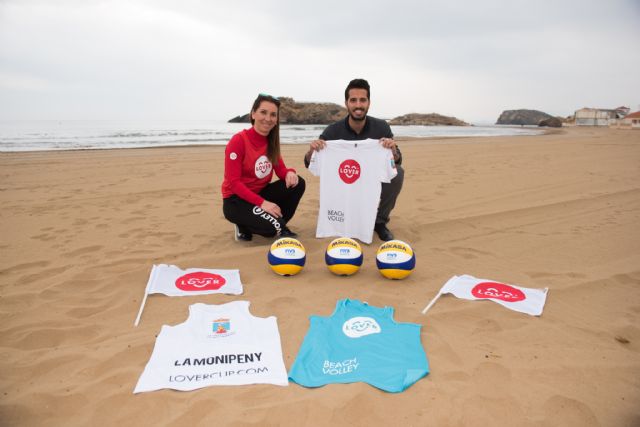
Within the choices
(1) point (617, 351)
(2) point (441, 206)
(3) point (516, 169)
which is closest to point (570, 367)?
(1) point (617, 351)

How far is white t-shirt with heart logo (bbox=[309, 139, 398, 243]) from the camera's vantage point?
4969mm

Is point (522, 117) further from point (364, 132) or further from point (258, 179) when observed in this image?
point (258, 179)

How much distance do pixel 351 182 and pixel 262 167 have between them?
45.6 inches

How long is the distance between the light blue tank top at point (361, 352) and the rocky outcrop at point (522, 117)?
111476mm

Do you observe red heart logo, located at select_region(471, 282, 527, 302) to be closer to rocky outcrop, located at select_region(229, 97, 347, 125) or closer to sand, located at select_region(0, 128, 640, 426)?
sand, located at select_region(0, 128, 640, 426)

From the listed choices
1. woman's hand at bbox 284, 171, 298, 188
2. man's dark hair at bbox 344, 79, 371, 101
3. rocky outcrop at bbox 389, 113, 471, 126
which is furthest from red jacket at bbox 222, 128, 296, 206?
rocky outcrop at bbox 389, 113, 471, 126

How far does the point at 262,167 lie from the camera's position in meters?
5.05

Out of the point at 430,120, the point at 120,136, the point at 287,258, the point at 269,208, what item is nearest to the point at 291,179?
the point at 269,208

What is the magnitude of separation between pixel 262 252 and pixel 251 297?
116 cm

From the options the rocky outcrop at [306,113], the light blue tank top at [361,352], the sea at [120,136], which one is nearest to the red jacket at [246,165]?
the light blue tank top at [361,352]

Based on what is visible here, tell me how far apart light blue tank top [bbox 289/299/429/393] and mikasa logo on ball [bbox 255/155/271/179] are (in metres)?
2.32

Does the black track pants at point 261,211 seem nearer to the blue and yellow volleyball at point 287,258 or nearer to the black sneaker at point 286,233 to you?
the black sneaker at point 286,233

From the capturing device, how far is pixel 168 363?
269 cm

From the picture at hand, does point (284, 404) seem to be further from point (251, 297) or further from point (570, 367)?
point (570, 367)
